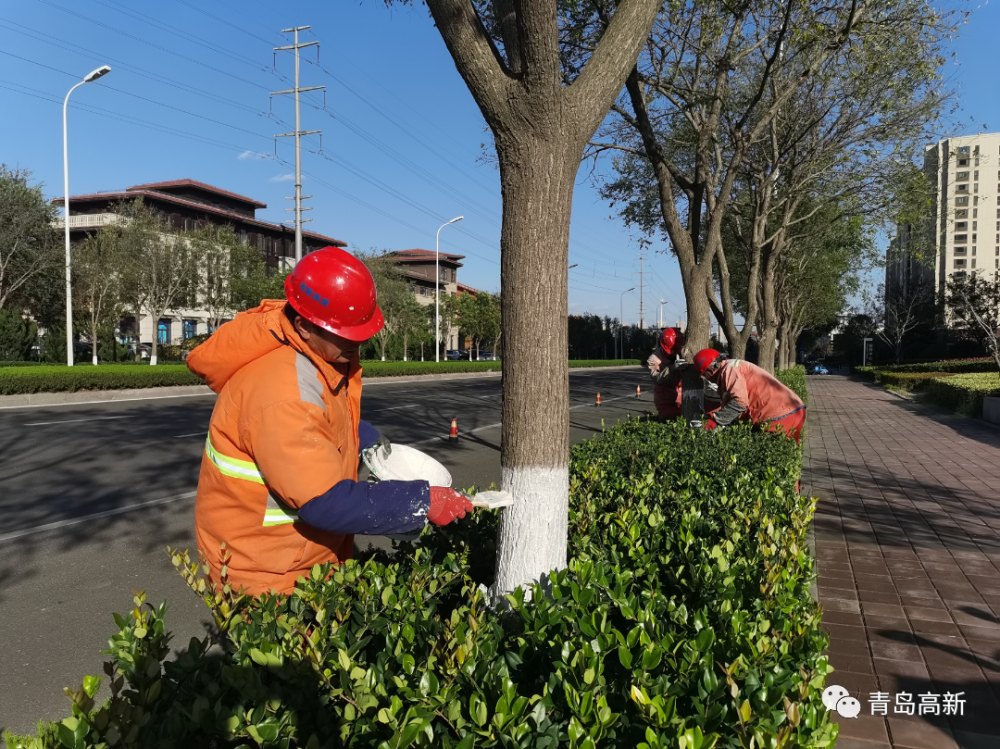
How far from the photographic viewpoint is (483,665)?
5.67 ft

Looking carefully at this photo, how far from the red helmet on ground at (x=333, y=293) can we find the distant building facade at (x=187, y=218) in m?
43.5

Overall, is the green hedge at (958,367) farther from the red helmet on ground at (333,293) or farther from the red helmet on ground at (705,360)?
the red helmet on ground at (333,293)

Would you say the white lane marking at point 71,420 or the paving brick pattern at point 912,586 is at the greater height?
the white lane marking at point 71,420

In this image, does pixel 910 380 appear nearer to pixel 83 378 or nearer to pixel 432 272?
pixel 83 378

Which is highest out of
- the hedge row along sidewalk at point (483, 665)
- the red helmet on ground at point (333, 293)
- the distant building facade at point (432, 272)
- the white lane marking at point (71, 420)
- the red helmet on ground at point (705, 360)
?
the distant building facade at point (432, 272)

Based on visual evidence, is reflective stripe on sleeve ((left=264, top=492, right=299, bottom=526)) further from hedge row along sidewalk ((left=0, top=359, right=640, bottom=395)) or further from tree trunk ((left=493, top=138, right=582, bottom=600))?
hedge row along sidewalk ((left=0, top=359, right=640, bottom=395))

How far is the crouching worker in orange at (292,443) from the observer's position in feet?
6.40

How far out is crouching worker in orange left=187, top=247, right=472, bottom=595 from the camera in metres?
1.95

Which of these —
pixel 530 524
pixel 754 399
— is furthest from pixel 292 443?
pixel 754 399

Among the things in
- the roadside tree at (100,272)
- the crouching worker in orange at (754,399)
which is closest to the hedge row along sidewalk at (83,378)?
the roadside tree at (100,272)

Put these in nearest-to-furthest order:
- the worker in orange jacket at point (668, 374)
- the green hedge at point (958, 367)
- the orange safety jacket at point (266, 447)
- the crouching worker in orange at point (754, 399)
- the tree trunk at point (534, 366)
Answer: the orange safety jacket at point (266, 447)
the tree trunk at point (534, 366)
the crouching worker in orange at point (754, 399)
the worker in orange jacket at point (668, 374)
the green hedge at point (958, 367)

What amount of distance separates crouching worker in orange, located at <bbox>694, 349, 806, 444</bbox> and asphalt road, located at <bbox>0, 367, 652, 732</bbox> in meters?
3.07

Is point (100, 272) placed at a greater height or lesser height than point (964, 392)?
greater

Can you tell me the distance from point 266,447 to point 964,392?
63.3ft
